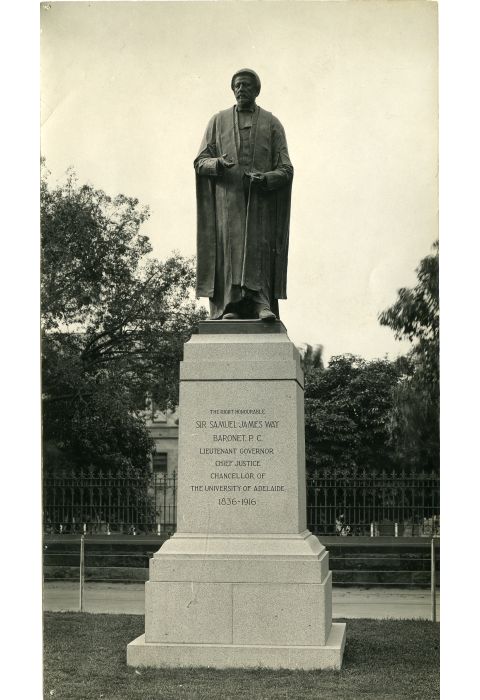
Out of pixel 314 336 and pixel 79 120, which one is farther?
pixel 314 336

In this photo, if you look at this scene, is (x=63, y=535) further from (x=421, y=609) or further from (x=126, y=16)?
(x=126, y=16)

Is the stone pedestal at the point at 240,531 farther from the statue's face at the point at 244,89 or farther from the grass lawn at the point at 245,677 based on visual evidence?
the statue's face at the point at 244,89

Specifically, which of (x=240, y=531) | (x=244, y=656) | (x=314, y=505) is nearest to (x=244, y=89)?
(x=240, y=531)

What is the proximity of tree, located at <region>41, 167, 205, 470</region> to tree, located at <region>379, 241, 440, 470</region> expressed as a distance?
6941 mm

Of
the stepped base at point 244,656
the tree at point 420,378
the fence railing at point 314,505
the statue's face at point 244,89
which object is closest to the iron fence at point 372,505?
the fence railing at point 314,505

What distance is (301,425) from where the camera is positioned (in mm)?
10242

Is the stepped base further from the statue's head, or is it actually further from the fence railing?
the fence railing

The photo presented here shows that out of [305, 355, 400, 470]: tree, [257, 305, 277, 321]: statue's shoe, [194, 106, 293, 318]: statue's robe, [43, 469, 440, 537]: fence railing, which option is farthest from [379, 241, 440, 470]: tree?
[257, 305, 277, 321]: statue's shoe

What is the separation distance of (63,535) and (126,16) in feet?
36.4

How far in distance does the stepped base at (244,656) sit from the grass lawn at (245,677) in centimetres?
13

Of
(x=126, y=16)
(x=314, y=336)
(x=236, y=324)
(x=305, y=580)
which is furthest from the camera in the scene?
(x=314, y=336)

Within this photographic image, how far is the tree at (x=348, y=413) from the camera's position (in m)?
31.0

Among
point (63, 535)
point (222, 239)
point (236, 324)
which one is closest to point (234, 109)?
point (222, 239)

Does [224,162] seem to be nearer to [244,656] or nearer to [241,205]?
[241,205]
